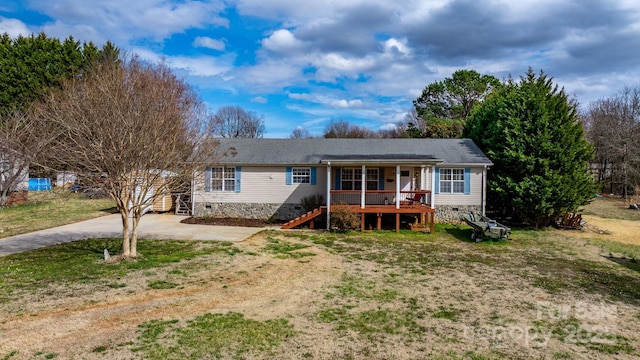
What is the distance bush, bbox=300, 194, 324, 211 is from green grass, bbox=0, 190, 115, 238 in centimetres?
959

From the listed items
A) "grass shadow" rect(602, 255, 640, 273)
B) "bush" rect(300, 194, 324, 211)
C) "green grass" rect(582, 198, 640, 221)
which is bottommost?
"grass shadow" rect(602, 255, 640, 273)

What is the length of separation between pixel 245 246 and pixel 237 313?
5.76 metres

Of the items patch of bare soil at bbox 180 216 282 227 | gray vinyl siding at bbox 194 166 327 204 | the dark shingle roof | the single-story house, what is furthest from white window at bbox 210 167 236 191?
patch of bare soil at bbox 180 216 282 227

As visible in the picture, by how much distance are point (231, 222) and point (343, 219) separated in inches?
221

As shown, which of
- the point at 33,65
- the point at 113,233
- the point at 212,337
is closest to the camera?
the point at 212,337

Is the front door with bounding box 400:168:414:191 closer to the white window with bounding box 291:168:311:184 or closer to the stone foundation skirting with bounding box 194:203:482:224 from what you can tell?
the stone foundation skirting with bounding box 194:203:482:224

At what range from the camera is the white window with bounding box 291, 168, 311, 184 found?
58.7 feet

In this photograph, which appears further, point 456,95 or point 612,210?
point 456,95

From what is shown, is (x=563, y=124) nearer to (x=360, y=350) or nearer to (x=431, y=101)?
(x=360, y=350)

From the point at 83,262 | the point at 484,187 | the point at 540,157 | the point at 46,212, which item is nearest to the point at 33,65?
the point at 46,212

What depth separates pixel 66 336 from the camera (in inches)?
210

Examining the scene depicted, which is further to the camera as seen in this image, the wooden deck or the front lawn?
the wooden deck

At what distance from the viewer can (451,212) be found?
1766 cm

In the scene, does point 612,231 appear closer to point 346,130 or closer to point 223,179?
point 223,179
